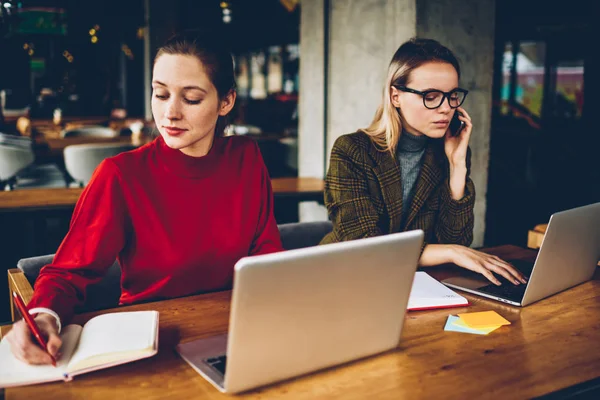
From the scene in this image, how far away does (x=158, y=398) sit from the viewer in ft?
3.30

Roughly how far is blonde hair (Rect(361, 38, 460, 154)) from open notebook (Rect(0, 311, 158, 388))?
3.69ft

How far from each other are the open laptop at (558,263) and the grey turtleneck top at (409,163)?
481 mm

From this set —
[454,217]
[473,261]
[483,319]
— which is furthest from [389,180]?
[483,319]

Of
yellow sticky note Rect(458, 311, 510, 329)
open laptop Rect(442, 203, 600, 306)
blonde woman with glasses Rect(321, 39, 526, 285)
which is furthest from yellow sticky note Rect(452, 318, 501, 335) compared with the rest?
blonde woman with glasses Rect(321, 39, 526, 285)

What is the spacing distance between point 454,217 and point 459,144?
0.27m

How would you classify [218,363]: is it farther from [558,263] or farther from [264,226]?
[558,263]

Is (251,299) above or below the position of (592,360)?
above

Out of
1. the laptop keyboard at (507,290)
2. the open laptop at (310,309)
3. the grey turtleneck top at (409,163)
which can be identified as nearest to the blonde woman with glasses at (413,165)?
the grey turtleneck top at (409,163)

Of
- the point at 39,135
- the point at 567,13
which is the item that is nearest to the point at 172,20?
the point at 39,135

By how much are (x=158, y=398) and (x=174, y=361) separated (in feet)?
0.48

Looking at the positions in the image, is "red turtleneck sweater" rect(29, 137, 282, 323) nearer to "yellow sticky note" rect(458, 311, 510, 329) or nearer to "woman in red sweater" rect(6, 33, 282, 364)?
"woman in red sweater" rect(6, 33, 282, 364)

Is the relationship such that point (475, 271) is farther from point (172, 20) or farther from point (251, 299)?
point (172, 20)

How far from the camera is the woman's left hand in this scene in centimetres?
213

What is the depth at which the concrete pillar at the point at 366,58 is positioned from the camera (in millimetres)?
3244
